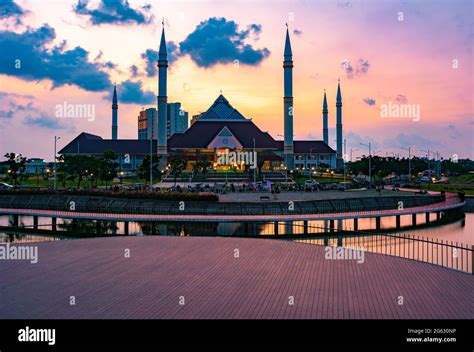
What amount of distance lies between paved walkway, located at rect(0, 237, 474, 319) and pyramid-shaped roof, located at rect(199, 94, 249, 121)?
108480 millimetres

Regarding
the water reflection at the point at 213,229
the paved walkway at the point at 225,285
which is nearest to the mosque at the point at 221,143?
the water reflection at the point at 213,229

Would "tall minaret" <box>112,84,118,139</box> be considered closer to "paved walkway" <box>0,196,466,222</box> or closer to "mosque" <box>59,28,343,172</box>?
"mosque" <box>59,28,343,172</box>

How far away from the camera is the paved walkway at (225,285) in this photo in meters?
11.1

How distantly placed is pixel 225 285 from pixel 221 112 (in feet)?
381

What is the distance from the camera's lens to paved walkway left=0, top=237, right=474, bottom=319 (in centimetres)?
1108

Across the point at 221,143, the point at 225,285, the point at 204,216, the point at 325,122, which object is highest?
the point at 325,122

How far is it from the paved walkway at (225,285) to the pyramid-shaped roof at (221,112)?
10848cm

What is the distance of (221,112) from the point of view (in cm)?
12744

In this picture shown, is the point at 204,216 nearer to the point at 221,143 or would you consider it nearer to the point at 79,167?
the point at 79,167

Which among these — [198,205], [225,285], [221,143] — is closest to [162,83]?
[221,143]

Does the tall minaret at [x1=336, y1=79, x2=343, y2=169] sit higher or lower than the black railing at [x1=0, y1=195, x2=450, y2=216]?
higher

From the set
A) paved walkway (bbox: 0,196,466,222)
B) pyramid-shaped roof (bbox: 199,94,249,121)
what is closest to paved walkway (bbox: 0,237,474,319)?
paved walkway (bbox: 0,196,466,222)

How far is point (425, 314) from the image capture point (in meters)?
10.8
